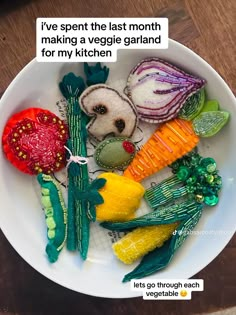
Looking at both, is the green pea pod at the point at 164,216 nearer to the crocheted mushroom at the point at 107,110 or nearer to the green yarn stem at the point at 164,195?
the green yarn stem at the point at 164,195

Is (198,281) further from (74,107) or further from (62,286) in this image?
(74,107)

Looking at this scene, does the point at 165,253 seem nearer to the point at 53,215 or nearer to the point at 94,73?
the point at 53,215

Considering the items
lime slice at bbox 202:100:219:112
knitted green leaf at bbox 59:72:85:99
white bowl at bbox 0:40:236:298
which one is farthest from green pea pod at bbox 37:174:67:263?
lime slice at bbox 202:100:219:112

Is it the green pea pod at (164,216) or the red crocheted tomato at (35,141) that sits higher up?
the red crocheted tomato at (35,141)

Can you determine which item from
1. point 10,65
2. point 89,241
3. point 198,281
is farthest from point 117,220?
point 10,65

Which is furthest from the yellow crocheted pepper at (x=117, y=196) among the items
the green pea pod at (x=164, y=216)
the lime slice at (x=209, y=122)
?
the lime slice at (x=209, y=122)

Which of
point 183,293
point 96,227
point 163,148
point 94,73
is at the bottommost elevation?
point 183,293

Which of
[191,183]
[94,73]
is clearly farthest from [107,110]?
[191,183]
